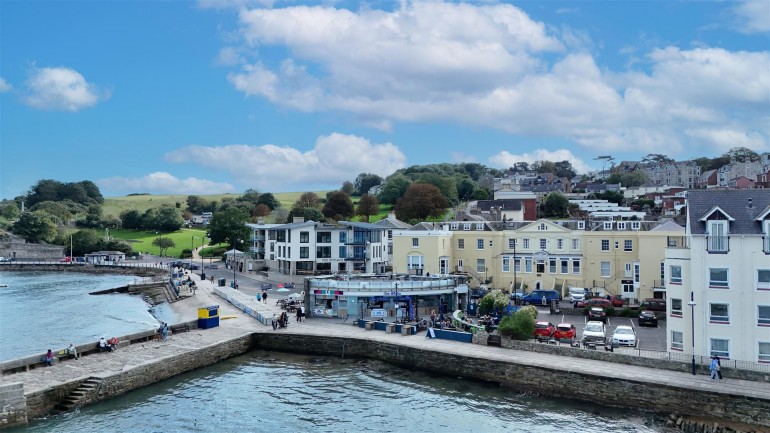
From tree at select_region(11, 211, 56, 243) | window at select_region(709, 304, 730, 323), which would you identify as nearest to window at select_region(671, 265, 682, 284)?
window at select_region(709, 304, 730, 323)

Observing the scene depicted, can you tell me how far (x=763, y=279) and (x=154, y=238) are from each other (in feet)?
402

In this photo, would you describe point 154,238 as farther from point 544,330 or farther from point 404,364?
point 544,330

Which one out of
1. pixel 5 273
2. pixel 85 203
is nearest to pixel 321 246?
pixel 5 273

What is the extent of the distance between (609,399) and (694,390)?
3.35m

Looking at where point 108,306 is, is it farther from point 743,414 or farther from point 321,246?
point 743,414

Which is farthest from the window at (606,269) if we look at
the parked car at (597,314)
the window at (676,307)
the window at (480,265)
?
the window at (676,307)

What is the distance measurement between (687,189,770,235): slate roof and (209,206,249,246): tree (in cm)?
7763

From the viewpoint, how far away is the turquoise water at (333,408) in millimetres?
23797

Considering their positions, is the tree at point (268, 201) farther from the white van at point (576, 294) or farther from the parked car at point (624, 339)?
the parked car at point (624, 339)

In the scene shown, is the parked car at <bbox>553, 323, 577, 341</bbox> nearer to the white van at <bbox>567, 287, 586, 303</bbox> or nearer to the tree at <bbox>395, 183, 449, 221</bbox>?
the white van at <bbox>567, 287, 586, 303</bbox>

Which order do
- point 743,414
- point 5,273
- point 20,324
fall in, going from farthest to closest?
point 5,273
point 20,324
point 743,414

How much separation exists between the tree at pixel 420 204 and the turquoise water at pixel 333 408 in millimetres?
70270

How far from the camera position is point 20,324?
156 feet

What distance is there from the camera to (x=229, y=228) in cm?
9869
